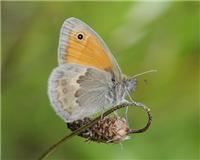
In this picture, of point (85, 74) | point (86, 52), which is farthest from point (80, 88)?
point (86, 52)

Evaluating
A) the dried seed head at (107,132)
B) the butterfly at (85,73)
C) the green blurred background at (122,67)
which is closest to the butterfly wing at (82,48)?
the butterfly at (85,73)

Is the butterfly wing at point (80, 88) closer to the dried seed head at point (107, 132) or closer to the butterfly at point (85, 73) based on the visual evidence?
the butterfly at point (85, 73)

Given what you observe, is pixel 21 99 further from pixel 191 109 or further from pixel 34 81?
pixel 191 109

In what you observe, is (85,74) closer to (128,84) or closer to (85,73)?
(85,73)

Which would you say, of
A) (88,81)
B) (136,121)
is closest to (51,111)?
(136,121)

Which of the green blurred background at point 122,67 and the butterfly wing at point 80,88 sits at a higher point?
the green blurred background at point 122,67

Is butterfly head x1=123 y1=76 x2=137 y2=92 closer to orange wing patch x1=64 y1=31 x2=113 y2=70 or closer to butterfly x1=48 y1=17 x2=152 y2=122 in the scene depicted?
butterfly x1=48 y1=17 x2=152 y2=122

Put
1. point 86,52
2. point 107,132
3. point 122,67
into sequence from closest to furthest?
1. point 107,132
2. point 86,52
3. point 122,67
